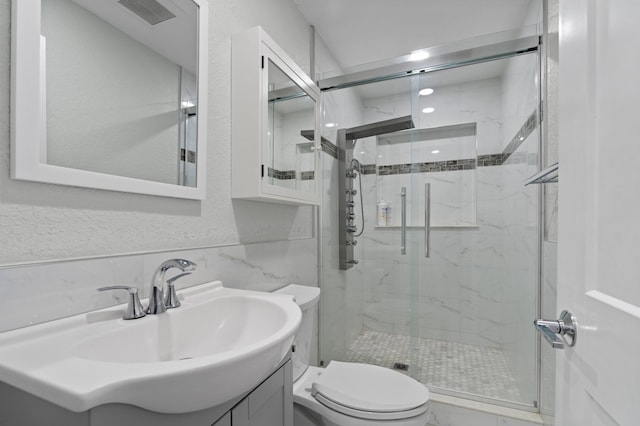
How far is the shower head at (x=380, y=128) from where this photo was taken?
2.10m

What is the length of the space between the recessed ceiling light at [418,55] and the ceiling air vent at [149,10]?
1495mm

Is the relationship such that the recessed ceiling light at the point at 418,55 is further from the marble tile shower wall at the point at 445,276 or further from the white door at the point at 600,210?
the white door at the point at 600,210

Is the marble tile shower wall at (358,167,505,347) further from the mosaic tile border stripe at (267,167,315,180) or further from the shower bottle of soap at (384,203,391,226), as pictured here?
the mosaic tile border stripe at (267,167,315,180)

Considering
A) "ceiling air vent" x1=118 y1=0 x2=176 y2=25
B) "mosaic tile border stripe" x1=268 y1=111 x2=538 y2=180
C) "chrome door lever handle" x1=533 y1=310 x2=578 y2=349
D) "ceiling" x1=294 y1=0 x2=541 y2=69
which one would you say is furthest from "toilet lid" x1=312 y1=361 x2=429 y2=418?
"ceiling" x1=294 y1=0 x2=541 y2=69

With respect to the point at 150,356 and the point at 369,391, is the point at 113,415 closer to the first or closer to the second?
the point at 150,356

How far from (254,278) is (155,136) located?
2.36ft

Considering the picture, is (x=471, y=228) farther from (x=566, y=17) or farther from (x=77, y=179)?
(x=77, y=179)

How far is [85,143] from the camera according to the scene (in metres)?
0.74

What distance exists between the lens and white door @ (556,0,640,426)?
0.38 metres

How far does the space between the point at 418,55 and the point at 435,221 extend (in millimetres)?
1294

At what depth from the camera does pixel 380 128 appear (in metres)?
2.27

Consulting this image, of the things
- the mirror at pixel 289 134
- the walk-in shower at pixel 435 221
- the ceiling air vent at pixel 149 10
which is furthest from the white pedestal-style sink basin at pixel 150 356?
the walk-in shower at pixel 435 221

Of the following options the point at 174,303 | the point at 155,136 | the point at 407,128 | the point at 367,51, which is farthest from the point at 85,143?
the point at 367,51

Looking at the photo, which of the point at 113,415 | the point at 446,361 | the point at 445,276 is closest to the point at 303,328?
the point at 113,415
